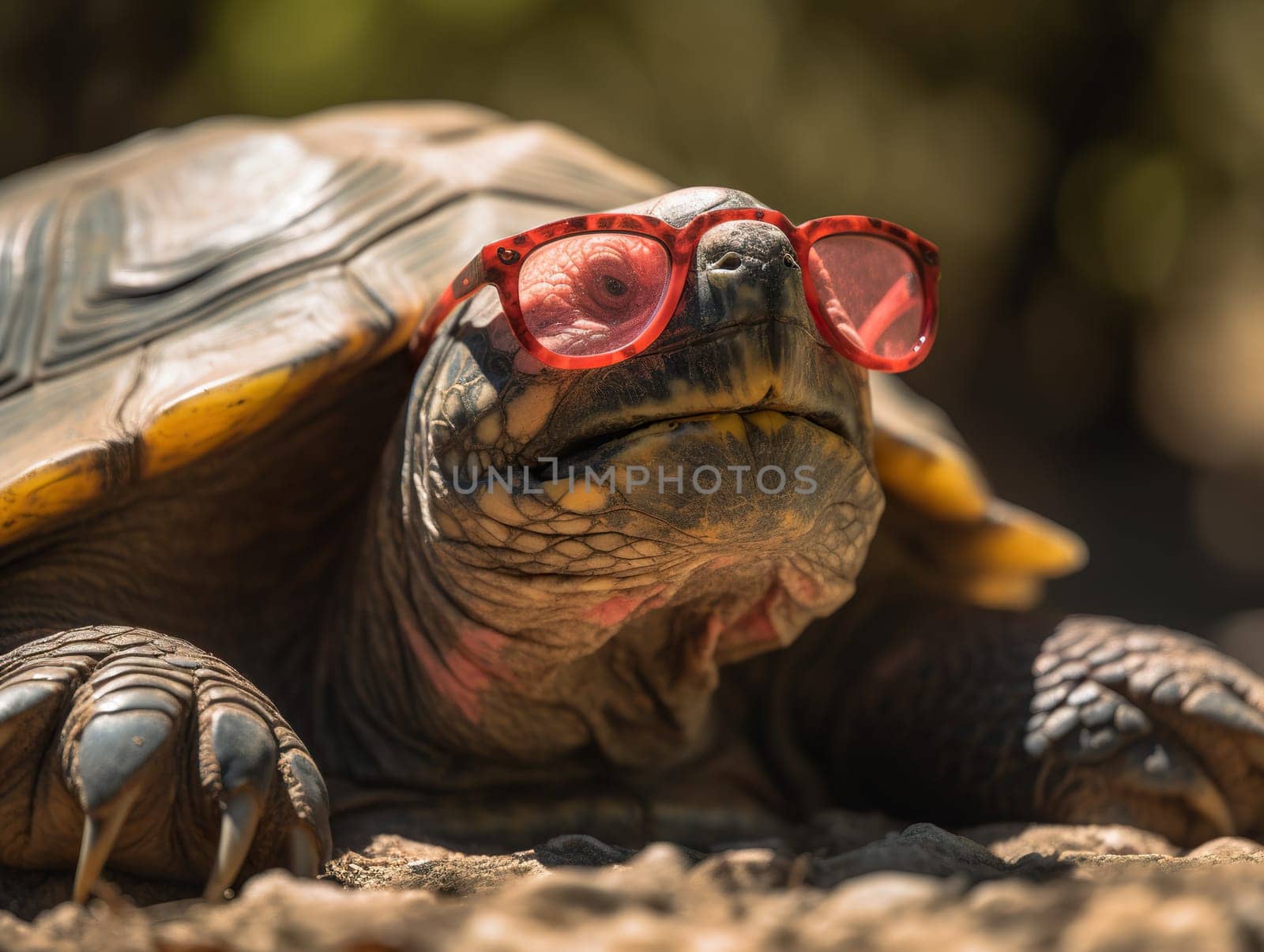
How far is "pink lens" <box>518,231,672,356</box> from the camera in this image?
164 cm

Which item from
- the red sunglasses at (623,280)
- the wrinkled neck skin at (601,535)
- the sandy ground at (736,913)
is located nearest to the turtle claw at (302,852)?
the sandy ground at (736,913)

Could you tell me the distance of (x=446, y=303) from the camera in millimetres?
1930

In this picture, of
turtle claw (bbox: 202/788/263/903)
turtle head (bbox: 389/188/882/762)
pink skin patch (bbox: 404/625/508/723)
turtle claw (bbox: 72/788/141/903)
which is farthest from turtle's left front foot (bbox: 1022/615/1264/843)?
turtle claw (bbox: 72/788/141/903)

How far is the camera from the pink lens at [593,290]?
164cm

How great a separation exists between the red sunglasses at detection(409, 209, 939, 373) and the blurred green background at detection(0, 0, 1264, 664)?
4857 mm

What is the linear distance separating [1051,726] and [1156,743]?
0.20 metres

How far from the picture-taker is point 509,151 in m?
2.70

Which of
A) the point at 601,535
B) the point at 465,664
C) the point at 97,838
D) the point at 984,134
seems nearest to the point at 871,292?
the point at 601,535

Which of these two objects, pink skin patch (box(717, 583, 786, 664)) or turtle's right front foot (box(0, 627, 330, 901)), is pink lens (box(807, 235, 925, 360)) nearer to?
pink skin patch (box(717, 583, 786, 664))

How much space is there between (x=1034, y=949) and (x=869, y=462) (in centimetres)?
107

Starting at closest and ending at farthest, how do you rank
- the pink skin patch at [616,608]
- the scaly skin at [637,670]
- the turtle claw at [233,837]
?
the turtle claw at [233,837] < the scaly skin at [637,670] < the pink skin patch at [616,608]

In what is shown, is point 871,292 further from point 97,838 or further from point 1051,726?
point 97,838

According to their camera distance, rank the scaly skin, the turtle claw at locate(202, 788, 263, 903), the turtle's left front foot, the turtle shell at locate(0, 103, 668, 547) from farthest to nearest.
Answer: the turtle's left front foot, the turtle shell at locate(0, 103, 668, 547), the scaly skin, the turtle claw at locate(202, 788, 263, 903)

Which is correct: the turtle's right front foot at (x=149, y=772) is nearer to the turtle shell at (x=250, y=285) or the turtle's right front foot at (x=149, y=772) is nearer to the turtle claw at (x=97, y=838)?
the turtle claw at (x=97, y=838)
